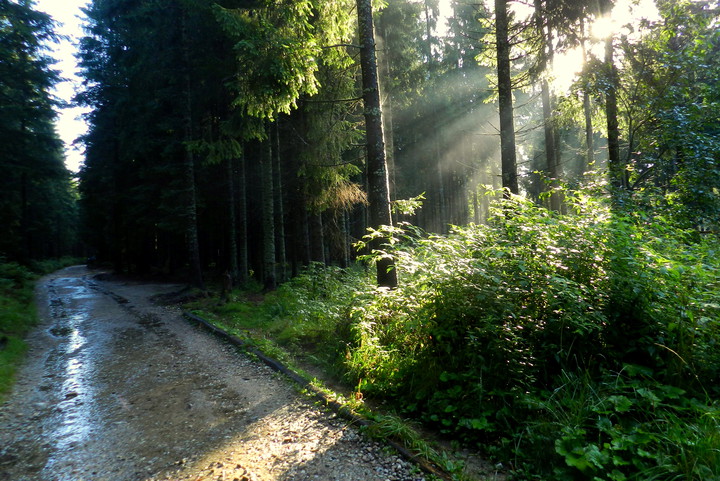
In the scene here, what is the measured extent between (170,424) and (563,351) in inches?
184

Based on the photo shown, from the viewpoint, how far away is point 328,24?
9.02 metres

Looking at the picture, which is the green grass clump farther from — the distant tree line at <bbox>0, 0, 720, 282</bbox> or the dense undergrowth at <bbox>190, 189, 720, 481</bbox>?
the dense undergrowth at <bbox>190, 189, 720, 481</bbox>

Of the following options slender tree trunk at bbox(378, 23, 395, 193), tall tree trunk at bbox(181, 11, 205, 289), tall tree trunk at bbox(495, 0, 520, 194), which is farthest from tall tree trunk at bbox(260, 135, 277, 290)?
tall tree trunk at bbox(495, 0, 520, 194)

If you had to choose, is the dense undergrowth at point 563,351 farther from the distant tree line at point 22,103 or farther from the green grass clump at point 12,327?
the distant tree line at point 22,103

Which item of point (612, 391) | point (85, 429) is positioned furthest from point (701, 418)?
point (85, 429)

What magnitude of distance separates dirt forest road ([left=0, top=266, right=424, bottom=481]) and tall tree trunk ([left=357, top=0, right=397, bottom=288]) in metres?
3.53

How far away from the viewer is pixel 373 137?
779 centimetres

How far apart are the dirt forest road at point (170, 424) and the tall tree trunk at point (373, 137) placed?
353 centimetres

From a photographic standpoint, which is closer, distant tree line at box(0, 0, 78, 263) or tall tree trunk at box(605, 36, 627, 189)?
tall tree trunk at box(605, 36, 627, 189)

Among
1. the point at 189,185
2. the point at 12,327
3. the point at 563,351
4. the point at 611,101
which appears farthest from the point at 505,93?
the point at 12,327

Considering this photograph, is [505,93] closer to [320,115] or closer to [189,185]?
[320,115]

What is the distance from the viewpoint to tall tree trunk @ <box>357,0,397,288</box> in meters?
7.67

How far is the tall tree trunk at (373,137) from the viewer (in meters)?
7.67

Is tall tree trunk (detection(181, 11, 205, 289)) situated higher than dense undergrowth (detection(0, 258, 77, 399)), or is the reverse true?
tall tree trunk (detection(181, 11, 205, 289))
